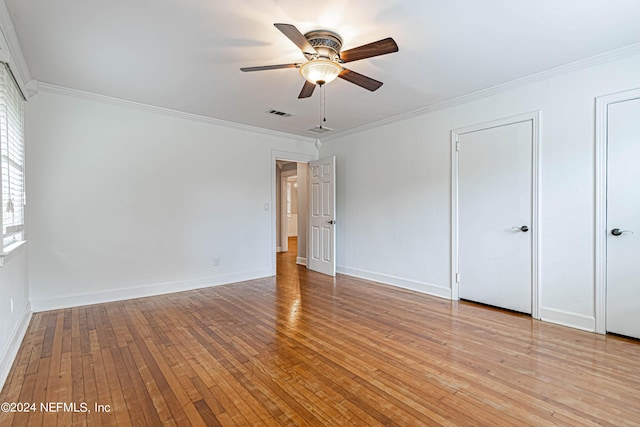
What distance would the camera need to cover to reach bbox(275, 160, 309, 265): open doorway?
674 centimetres

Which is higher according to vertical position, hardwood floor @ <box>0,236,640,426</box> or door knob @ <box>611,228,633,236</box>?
door knob @ <box>611,228,633,236</box>

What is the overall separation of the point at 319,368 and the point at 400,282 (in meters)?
2.68

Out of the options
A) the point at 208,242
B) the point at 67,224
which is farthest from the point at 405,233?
the point at 67,224

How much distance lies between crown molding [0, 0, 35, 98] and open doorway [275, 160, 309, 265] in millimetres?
4288

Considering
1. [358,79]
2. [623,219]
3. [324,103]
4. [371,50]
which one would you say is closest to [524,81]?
[623,219]

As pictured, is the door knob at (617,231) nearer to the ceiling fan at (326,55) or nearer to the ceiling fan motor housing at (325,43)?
the ceiling fan at (326,55)

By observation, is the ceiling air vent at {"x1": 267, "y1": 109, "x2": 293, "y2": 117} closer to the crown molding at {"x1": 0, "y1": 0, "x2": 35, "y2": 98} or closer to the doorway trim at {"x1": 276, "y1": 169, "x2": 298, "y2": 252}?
the crown molding at {"x1": 0, "y1": 0, "x2": 35, "y2": 98}

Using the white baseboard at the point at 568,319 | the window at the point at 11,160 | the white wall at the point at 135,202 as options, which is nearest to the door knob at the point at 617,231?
the white baseboard at the point at 568,319

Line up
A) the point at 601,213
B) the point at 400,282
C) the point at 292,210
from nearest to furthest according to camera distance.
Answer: the point at 601,213 < the point at 400,282 < the point at 292,210

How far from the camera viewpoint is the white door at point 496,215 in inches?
134

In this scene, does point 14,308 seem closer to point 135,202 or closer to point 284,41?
point 135,202

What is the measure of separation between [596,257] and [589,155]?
0.98 m

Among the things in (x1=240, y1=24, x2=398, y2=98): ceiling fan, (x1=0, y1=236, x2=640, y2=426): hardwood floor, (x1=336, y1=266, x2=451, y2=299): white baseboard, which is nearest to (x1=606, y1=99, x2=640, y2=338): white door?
(x1=0, y1=236, x2=640, y2=426): hardwood floor

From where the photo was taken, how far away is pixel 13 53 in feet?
8.71
